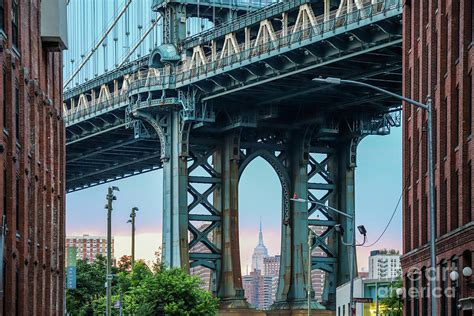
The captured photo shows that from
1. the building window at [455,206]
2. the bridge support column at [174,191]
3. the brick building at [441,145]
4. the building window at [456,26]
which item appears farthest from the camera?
the bridge support column at [174,191]

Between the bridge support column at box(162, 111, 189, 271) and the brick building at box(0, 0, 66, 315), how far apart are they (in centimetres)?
4466

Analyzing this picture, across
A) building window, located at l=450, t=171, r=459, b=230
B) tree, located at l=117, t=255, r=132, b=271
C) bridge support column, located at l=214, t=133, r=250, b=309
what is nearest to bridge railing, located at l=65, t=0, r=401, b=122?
bridge support column, located at l=214, t=133, r=250, b=309

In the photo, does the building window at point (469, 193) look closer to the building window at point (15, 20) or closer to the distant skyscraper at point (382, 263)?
the building window at point (15, 20)

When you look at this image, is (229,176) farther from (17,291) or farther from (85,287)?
(17,291)

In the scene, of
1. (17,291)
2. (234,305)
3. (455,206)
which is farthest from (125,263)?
(17,291)

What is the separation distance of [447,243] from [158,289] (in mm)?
42461

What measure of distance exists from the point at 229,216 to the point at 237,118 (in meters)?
8.75

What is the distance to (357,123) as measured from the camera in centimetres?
11381

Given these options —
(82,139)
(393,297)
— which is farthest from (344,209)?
(393,297)

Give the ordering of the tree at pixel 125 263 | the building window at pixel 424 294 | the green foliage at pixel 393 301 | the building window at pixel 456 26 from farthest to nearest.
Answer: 1. the tree at pixel 125 263
2. the green foliage at pixel 393 301
3. the building window at pixel 424 294
4. the building window at pixel 456 26

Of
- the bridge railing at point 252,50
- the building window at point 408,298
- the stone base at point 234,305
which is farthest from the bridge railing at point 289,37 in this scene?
the building window at point 408,298

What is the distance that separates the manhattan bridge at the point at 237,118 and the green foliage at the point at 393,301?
20722mm

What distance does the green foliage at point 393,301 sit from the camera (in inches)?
2642

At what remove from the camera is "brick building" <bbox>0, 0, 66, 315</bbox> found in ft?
142
